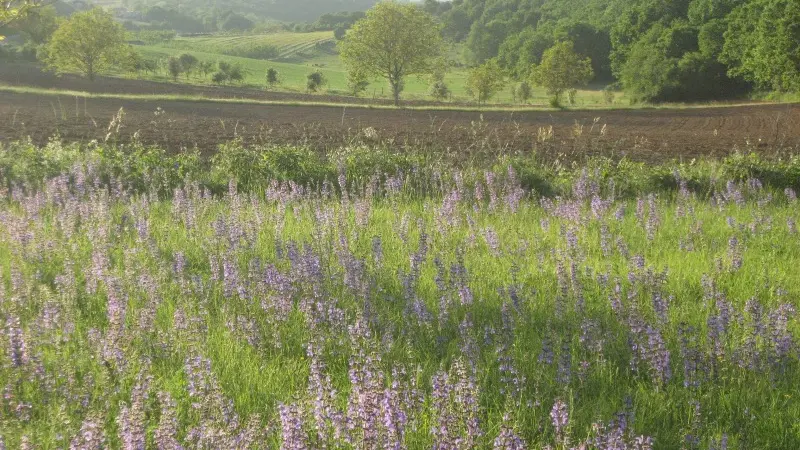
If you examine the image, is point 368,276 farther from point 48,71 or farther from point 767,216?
point 48,71

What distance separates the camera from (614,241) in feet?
24.2

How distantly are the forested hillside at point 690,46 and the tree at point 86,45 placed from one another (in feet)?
149

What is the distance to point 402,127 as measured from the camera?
1020 inches

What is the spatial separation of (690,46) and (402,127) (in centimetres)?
5710

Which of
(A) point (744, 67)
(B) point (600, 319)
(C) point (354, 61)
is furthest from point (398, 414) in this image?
(A) point (744, 67)

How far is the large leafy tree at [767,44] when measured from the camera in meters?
49.1

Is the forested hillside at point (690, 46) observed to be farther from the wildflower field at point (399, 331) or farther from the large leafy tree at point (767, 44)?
the wildflower field at point (399, 331)

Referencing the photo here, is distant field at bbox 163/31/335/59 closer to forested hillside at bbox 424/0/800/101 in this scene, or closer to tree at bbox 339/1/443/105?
forested hillside at bbox 424/0/800/101

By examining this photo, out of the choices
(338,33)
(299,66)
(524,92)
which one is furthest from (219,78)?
(338,33)

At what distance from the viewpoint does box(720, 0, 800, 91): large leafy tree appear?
161ft

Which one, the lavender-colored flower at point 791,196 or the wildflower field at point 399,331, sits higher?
the lavender-colored flower at point 791,196

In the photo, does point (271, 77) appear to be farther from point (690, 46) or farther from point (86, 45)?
point (690, 46)

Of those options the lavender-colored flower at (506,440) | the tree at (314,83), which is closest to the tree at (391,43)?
the tree at (314,83)

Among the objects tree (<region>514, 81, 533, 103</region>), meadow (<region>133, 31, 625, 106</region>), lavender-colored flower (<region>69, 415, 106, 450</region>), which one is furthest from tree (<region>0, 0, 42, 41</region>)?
tree (<region>514, 81, 533, 103</region>)
